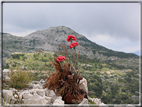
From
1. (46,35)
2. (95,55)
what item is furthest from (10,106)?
(46,35)

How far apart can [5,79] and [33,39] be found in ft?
118

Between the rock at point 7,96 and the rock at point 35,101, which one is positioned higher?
the rock at point 7,96

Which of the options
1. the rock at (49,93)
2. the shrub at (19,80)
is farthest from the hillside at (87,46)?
the rock at (49,93)

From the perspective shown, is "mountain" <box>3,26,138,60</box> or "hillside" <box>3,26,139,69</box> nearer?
"mountain" <box>3,26,138,60</box>

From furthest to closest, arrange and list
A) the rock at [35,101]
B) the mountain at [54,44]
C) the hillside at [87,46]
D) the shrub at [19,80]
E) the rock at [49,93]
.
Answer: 1. the hillside at [87,46]
2. the mountain at [54,44]
3. the shrub at [19,80]
4. the rock at [49,93]
5. the rock at [35,101]

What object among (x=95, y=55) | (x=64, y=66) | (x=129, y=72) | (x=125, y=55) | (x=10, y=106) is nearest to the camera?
(x=10, y=106)

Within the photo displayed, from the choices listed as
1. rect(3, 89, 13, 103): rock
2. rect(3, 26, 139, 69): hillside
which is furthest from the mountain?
rect(3, 89, 13, 103): rock

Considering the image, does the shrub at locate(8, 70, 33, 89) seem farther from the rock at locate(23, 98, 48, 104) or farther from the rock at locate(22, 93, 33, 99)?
the rock at locate(23, 98, 48, 104)

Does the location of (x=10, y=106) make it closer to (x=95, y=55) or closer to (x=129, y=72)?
(x=95, y=55)

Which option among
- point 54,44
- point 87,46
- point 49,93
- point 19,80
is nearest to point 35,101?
point 49,93

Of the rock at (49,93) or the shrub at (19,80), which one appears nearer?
the rock at (49,93)

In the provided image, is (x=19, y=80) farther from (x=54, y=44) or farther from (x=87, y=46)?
(x=54, y=44)

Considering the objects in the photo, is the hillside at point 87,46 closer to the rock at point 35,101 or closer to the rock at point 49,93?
the rock at point 49,93

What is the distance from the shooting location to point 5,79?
363 centimetres
